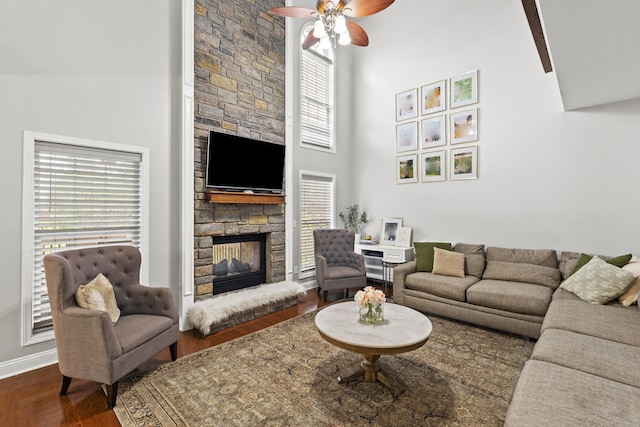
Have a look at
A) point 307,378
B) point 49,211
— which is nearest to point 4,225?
point 49,211

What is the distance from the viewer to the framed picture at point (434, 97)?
4820 millimetres

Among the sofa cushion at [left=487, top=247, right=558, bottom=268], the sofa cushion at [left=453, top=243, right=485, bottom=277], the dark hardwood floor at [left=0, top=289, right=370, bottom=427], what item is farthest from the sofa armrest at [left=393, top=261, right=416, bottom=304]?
the dark hardwood floor at [left=0, top=289, right=370, bottom=427]

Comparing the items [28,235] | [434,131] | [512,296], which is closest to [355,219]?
[434,131]

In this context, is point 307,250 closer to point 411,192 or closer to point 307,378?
point 411,192

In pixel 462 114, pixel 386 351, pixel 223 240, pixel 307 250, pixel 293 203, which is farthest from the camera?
pixel 307 250

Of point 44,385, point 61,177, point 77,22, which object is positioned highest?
point 77,22

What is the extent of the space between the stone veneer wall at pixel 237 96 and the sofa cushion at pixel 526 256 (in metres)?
3.05

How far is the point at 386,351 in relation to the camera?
2.03m

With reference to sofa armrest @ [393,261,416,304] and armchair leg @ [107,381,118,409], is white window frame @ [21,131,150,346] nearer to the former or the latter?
armchair leg @ [107,381,118,409]

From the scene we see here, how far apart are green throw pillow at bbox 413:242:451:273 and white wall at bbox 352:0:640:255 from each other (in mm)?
568

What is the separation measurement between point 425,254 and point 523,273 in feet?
3.87

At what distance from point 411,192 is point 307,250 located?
210cm

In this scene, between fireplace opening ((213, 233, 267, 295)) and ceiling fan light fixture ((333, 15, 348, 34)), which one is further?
fireplace opening ((213, 233, 267, 295))

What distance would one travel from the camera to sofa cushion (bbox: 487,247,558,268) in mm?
3771
